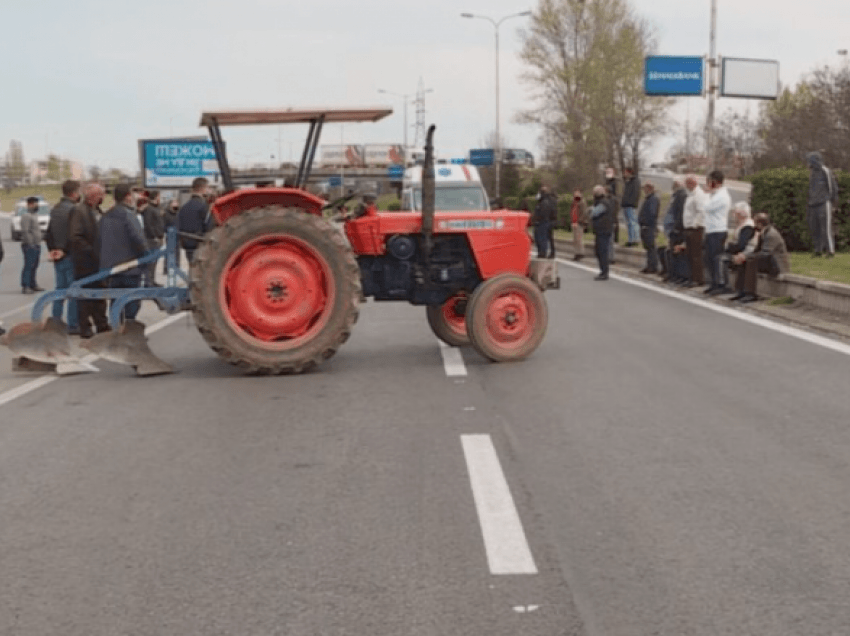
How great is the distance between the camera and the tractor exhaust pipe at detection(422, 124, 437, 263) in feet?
37.1

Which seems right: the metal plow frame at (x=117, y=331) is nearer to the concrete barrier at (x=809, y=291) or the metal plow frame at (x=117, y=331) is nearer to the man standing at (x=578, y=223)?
the concrete barrier at (x=809, y=291)

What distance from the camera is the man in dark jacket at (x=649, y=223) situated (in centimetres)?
2297

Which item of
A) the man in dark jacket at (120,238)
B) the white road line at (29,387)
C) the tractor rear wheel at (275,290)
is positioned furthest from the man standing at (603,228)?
the tractor rear wheel at (275,290)

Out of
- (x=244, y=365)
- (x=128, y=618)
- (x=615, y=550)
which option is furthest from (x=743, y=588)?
(x=244, y=365)

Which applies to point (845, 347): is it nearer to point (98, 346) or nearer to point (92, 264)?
point (98, 346)

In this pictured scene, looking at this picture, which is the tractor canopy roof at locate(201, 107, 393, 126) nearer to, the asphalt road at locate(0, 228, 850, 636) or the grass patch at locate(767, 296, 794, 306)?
the asphalt road at locate(0, 228, 850, 636)

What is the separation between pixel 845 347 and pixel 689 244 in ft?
27.2

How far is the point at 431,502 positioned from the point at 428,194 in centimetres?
549

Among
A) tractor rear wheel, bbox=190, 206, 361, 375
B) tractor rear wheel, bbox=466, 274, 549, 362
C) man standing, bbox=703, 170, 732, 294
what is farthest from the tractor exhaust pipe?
man standing, bbox=703, 170, 732, 294

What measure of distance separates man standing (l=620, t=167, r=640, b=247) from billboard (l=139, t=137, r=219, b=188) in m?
27.5

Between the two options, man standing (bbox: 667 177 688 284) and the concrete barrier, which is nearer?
the concrete barrier

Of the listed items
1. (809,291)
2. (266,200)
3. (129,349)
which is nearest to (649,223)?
(809,291)

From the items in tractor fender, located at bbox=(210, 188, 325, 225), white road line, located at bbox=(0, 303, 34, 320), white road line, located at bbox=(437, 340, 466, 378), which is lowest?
white road line, located at bbox=(0, 303, 34, 320)

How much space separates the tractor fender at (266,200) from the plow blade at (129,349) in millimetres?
1275
